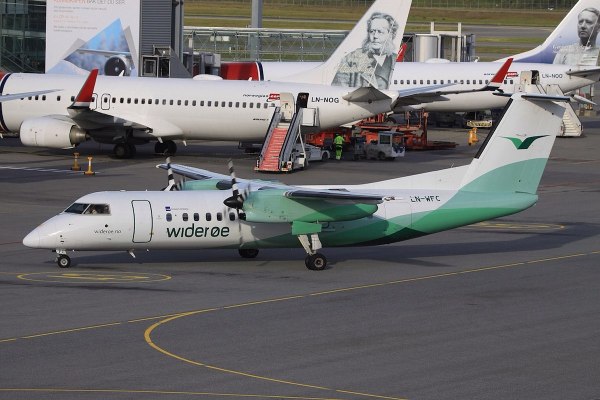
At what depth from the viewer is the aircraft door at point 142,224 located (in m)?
30.0

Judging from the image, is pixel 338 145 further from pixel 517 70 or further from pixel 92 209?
pixel 92 209

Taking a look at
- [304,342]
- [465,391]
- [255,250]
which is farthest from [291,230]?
[465,391]

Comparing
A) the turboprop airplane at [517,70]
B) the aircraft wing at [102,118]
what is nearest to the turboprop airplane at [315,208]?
the aircraft wing at [102,118]

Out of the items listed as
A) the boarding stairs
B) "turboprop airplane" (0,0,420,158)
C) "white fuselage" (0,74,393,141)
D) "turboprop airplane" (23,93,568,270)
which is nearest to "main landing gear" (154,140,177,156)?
"turboprop airplane" (0,0,420,158)

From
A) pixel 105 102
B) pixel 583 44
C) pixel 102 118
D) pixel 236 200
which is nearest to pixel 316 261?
pixel 236 200

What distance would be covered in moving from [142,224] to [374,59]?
3046cm

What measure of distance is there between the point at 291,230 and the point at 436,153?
107ft

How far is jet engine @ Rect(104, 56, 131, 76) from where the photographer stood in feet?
230

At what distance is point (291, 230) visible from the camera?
30.9m

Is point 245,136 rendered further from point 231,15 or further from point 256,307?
point 231,15

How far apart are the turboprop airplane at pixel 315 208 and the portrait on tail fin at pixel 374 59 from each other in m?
26.1

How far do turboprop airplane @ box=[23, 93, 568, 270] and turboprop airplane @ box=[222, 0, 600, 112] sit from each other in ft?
119

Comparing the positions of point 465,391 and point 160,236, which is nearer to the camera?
point 465,391

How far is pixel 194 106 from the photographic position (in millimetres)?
56438
